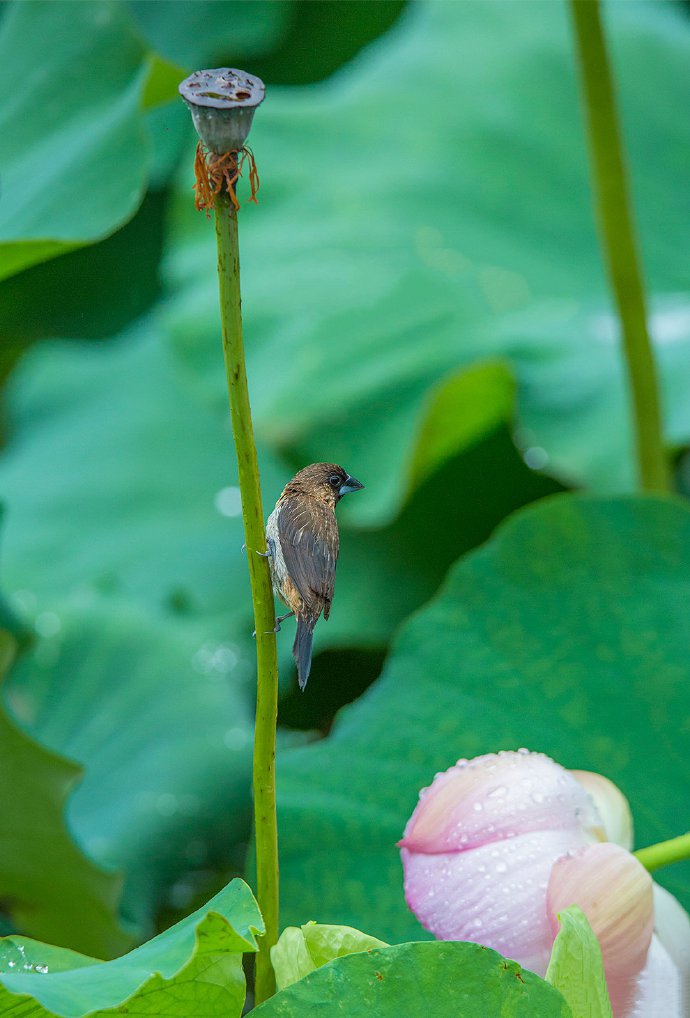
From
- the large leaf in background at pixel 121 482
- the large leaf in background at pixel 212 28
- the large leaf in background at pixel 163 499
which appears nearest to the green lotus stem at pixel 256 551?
the large leaf in background at pixel 163 499

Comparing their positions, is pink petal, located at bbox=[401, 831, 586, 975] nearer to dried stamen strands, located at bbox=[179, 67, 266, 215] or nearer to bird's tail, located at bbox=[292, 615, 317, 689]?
bird's tail, located at bbox=[292, 615, 317, 689]

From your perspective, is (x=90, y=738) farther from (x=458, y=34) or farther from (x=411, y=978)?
(x=458, y=34)

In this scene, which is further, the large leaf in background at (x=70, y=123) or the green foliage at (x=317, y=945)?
the large leaf in background at (x=70, y=123)

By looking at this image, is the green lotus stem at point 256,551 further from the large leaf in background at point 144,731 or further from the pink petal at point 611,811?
the large leaf in background at point 144,731

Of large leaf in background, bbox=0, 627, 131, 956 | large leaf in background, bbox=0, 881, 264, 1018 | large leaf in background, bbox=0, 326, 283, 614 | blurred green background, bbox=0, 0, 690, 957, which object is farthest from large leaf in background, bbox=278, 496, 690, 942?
large leaf in background, bbox=0, 326, 283, 614

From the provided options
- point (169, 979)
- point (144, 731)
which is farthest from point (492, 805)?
point (144, 731)
